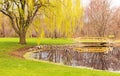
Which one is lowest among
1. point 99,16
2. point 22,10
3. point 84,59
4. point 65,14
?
point 84,59

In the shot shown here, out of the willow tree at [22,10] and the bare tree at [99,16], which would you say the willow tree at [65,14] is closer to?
the willow tree at [22,10]

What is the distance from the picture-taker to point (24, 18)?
81.5ft

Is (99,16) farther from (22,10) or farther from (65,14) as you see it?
(22,10)

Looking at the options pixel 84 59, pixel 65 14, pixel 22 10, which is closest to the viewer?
pixel 84 59

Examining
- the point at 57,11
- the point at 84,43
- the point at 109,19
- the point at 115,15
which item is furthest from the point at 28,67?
the point at 115,15

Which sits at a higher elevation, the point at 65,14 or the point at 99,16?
the point at 99,16

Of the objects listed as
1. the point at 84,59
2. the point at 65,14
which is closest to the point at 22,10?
the point at 65,14

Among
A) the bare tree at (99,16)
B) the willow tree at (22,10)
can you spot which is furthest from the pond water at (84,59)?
the bare tree at (99,16)

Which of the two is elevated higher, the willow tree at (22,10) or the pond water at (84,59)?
the willow tree at (22,10)

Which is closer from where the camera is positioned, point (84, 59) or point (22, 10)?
point (84, 59)

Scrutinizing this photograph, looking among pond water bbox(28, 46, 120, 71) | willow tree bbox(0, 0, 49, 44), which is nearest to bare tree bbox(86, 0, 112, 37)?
pond water bbox(28, 46, 120, 71)

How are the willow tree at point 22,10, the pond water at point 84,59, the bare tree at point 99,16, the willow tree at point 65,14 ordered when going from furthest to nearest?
the bare tree at point 99,16, the willow tree at point 22,10, the willow tree at point 65,14, the pond water at point 84,59

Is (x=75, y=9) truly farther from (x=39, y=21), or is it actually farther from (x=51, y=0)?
(x=39, y=21)

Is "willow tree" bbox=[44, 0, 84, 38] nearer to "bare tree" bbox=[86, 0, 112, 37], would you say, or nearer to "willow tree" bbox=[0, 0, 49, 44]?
"willow tree" bbox=[0, 0, 49, 44]
